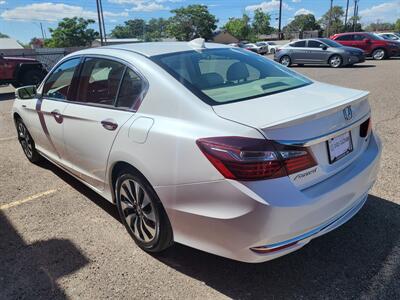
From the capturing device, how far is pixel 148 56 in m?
3.14

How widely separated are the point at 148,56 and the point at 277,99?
1.15m

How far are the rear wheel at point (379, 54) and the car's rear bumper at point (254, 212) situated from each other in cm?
2377

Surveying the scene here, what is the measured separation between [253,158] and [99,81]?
76.9 inches

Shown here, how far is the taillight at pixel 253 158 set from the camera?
2.21 metres

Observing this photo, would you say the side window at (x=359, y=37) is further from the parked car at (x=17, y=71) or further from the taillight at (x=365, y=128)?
the taillight at (x=365, y=128)

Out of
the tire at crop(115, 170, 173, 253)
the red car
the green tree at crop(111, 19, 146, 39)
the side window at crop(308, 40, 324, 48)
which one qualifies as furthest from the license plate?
the green tree at crop(111, 19, 146, 39)

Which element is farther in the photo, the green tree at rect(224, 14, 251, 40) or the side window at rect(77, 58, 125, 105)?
the green tree at rect(224, 14, 251, 40)

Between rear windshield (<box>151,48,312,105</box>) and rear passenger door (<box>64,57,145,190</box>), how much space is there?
0.38m

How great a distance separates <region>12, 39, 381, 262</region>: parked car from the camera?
2.25 m

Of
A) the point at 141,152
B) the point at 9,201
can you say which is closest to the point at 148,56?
the point at 141,152

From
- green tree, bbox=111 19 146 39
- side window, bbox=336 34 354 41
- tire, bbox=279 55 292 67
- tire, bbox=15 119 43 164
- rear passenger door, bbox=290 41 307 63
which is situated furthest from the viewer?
green tree, bbox=111 19 146 39

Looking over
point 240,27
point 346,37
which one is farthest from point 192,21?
point 346,37

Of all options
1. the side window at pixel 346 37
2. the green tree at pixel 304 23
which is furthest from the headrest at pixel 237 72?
the green tree at pixel 304 23

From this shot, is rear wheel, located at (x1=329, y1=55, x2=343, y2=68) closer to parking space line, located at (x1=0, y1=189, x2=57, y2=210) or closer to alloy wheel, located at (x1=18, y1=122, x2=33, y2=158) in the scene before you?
alloy wheel, located at (x1=18, y1=122, x2=33, y2=158)
